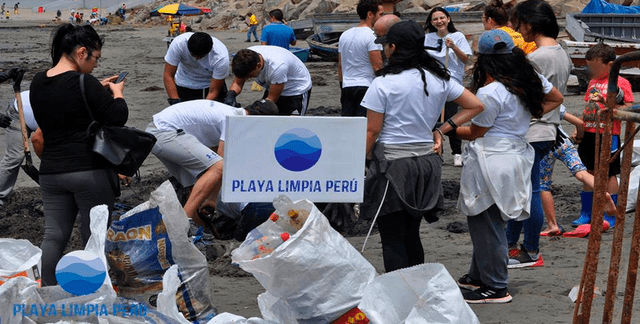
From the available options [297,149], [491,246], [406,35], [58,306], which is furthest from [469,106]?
[58,306]

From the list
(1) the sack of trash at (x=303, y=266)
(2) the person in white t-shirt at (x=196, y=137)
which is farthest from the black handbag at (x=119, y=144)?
(2) the person in white t-shirt at (x=196, y=137)

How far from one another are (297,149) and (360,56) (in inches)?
135

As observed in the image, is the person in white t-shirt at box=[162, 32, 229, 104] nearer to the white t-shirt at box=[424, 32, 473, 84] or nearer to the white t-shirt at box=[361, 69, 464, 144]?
the white t-shirt at box=[424, 32, 473, 84]

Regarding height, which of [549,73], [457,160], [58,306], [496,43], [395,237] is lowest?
[457,160]

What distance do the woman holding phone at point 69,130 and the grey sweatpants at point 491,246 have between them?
1.97 m

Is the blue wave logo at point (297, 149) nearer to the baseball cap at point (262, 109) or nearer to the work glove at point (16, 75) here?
the baseball cap at point (262, 109)

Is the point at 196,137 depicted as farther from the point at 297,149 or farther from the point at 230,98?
the point at 297,149

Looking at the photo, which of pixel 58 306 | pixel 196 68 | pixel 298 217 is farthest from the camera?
pixel 196 68

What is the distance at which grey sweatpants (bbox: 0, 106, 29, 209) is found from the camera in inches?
275

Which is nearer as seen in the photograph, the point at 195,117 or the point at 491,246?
the point at 491,246

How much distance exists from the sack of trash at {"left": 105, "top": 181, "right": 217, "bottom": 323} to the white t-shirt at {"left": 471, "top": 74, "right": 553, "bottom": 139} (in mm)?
1718

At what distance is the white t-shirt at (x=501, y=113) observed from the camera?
4660mm

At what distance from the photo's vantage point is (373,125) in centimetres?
450

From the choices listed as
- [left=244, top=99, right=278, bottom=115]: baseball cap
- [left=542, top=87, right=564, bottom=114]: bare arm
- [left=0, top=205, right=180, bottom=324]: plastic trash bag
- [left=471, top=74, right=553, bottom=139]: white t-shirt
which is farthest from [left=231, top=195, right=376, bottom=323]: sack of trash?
[left=244, top=99, right=278, bottom=115]: baseball cap
